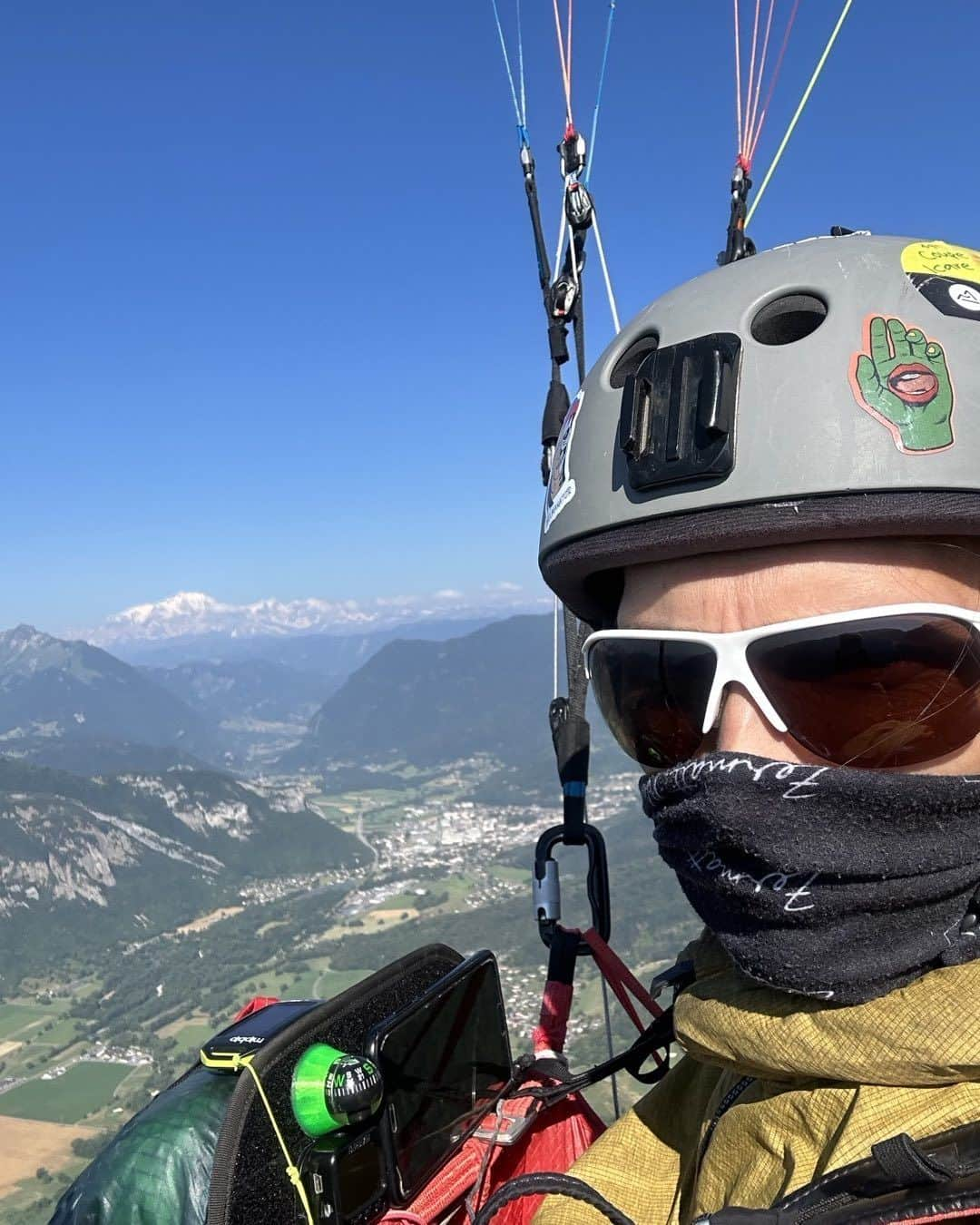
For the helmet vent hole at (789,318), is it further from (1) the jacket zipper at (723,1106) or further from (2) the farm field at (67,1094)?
(2) the farm field at (67,1094)

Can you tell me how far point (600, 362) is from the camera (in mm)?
1740

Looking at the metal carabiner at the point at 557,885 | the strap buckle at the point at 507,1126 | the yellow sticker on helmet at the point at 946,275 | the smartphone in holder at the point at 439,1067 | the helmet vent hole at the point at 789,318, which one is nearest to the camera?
the yellow sticker on helmet at the point at 946,275

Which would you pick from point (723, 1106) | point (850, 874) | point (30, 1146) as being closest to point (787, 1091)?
point (723, 1106)

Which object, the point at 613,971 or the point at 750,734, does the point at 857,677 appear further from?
the point at 613,971

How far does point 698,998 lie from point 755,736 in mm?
470

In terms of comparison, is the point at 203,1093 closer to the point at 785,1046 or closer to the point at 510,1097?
the point at 510,1097

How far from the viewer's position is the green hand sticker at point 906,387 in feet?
4.13

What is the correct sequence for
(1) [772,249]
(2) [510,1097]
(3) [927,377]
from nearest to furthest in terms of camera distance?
(3) [927,377] → (1) [772,249] → (2) [510,1097]

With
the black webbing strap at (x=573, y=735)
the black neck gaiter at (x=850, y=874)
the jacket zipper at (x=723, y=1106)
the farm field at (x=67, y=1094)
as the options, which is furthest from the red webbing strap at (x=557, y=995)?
the farm field at (x=67, y=1094)

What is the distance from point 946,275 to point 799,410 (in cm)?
36

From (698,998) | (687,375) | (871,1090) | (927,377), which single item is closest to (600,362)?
(687,375)

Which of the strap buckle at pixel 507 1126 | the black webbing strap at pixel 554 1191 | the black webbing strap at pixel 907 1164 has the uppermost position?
the black webbing strap at pixel 907 1164

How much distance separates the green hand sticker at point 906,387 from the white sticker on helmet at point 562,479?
0.58m

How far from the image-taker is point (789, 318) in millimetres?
1492
